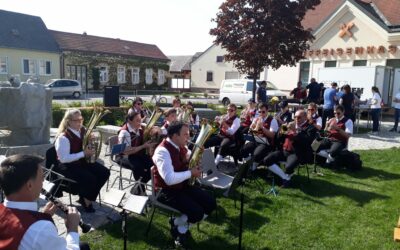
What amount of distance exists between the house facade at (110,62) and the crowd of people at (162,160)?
28184 millimetres

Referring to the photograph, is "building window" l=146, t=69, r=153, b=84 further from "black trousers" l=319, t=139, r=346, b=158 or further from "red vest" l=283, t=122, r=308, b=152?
"red vest" l=283, t=122, r=308, b=152

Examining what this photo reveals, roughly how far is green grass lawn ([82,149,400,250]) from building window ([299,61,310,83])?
17.3 meters

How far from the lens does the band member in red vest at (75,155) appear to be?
5.00m

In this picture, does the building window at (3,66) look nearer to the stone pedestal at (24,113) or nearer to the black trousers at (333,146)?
the stone pedestal at (24,113)

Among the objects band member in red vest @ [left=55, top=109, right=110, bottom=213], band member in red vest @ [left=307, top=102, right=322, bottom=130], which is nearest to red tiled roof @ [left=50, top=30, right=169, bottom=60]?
band member in red vest @ [left=307, top=102, right=322, bottom=130]

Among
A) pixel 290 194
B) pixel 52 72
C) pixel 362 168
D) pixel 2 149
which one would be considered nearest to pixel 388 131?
pixel 362 168

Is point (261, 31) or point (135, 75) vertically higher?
point (261, 31)

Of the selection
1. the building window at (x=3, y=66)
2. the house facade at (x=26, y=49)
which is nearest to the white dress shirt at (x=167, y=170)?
the house facade at (x=26, y=49)

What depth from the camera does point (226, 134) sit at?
7.98 metres

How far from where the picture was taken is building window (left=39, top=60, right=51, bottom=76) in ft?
108

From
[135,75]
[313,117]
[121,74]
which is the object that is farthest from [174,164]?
[135,75]

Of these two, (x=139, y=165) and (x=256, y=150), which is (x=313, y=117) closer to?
(x=256, y=150)

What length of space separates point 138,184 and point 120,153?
2.66ft

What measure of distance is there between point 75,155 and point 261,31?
12.2 m
